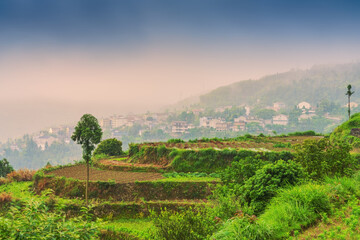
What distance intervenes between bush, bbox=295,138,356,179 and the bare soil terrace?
11714 mm

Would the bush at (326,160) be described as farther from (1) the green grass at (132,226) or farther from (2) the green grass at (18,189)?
(2) the green grass at (18,189)

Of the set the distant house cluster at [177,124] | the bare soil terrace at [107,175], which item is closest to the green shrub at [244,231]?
the bare soil terrace at [107,175]

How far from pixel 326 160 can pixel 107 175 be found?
16714 millimetres

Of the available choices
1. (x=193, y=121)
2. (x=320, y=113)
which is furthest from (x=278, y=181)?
(x=193, y=121)

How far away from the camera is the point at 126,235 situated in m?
13.0

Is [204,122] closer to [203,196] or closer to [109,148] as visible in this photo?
[109,148]

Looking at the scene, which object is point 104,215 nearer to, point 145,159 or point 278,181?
point 145,159

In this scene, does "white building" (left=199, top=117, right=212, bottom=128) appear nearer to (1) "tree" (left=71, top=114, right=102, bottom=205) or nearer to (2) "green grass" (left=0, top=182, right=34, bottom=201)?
(2) "green grass" (left=0, top=182, right=34, bottom=201)

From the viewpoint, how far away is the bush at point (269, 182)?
890 centimetres

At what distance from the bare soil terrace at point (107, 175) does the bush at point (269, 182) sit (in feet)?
39.5

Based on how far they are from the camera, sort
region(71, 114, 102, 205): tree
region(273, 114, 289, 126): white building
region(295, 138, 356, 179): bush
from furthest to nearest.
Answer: region(273, 114, 289, 126): white building → region(71, 114, 102, 205): tree → region(295, 138, 356, 179): bush

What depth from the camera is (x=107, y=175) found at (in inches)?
893

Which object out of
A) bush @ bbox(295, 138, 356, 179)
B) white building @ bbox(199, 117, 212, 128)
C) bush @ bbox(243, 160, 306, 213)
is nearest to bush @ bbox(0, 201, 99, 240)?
bush @ bbox(243, 160, 306, 213)

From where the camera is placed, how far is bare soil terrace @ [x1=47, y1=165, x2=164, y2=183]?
20844 millimetres
